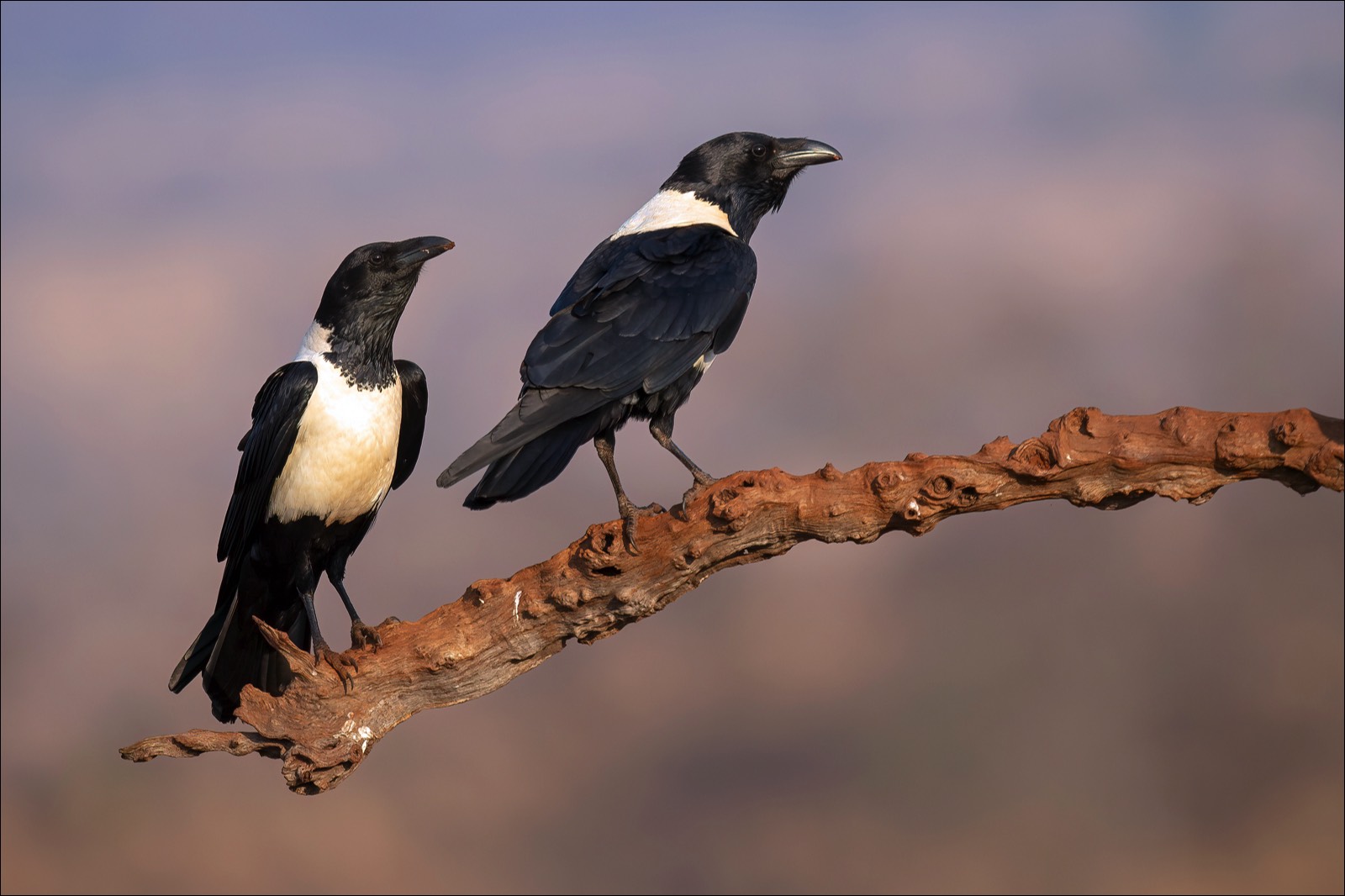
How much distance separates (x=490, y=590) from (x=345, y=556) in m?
0.98

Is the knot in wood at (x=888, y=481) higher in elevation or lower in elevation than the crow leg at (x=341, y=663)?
higher

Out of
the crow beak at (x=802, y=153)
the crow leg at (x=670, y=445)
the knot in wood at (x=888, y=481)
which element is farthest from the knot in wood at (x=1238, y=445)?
the crow beak at (x=802, y=153)

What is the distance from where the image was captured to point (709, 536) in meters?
4.07

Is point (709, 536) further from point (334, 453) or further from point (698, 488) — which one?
point (334, 453)

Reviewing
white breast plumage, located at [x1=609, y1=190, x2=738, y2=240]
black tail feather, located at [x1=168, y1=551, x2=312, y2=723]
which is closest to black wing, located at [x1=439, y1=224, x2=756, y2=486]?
white breast plumage, located at [x1=609, y1=190, x2=738, y2=240]

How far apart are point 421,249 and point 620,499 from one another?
4.50 feet

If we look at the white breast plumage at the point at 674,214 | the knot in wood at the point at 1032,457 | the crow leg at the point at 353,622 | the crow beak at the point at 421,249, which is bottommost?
the crow leg at the point at 353,622

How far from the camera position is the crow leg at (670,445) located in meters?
4.40

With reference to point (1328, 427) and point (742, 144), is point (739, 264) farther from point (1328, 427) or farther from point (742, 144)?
point (1328, 427)

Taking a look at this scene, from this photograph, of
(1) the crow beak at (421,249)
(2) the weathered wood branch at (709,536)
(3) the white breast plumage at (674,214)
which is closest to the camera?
(2) the weathered wood branch at (709,536)

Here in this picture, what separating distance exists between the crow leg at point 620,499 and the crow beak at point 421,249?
103cm

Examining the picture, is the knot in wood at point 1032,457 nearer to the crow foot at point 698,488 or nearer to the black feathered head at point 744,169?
the crow foot at point 698,488

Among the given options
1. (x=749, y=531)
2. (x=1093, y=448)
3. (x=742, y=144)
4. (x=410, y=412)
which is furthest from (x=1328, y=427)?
(x=410, y=412)

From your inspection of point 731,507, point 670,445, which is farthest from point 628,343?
point 731,507
